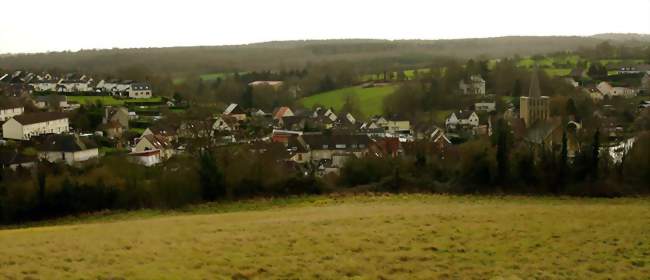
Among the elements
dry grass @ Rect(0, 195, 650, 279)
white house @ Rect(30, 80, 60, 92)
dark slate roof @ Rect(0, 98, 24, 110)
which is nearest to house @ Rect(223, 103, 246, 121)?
dark slate roof @ Rect(0, 98, 24, 110)

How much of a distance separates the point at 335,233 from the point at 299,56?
488ft

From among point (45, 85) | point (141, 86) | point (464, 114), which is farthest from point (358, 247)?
point (45, 85)

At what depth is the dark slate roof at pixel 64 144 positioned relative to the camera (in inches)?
1999

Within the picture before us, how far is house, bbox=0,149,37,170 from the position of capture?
1754 inches

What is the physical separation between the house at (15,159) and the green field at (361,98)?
2085 inches

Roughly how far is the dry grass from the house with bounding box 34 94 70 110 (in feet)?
184

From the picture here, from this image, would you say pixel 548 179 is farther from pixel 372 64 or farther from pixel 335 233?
pixel 372 64

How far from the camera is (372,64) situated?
477ft

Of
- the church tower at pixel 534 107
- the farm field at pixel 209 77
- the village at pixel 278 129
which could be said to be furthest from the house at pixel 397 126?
the farm field at pixel 209 77

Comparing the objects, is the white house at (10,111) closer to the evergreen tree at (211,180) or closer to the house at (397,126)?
the house at (397,126)

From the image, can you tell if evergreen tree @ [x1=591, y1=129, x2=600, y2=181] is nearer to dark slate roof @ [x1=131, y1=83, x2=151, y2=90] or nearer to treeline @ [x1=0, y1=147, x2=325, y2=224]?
treeline @ [x1=0, y1=147, x2=325, y2=224]

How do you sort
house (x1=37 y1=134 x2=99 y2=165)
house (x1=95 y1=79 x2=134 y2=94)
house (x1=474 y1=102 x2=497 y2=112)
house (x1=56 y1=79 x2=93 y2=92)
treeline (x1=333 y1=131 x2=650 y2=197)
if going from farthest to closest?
1. house (x1=56 y1=79 x2=93 y2=92)
2. house (x1=95 y1=79 x2=134 y2=94)
3. house (x1=474 y1=102 x2=497 y2=112)
4. house (x1=37 y1=134 x2=99 y2=165)
5. treeline (x1=333 y1=131 x2=650 y2=197)

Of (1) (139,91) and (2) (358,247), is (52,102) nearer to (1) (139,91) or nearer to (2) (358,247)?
(1) (139,91)

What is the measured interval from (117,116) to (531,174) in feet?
152
